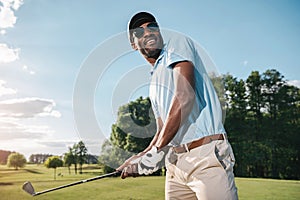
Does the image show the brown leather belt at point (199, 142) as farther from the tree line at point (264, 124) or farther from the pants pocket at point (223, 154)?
the tree line at point (264, 124)

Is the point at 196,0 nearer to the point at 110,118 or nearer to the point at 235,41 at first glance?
the point at 235,41

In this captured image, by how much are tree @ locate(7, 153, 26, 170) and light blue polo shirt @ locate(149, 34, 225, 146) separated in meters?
15.4

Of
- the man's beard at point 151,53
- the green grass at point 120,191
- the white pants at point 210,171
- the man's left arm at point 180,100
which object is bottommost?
the green grass at point 120,191

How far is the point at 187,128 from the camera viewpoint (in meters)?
1.82

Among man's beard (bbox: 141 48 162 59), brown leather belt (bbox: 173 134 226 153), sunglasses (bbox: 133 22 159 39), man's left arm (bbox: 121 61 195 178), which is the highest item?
sunglasses (bbox: 133 22 159 39)

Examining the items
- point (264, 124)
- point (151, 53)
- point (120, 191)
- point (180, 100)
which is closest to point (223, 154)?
point (180, 100)

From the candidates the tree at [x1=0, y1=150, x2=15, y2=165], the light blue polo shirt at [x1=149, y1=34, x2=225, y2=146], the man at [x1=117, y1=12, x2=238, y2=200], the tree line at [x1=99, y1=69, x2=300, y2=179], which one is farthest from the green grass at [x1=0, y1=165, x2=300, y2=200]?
the tree line at [x1=99, y1=69, x2=300, y2=179]

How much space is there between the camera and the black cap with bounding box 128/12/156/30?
2051 millimetres

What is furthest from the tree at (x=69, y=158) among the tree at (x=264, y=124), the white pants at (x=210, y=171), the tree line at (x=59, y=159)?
the white pants at (x=210, y=171)

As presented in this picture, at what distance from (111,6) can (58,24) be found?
327 cm

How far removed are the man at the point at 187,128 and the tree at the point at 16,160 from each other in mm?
15218

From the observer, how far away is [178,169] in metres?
1.89

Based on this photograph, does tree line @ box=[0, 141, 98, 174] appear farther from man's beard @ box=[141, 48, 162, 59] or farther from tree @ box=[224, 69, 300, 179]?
man's beard @ box=[141, 48, 162, 59]

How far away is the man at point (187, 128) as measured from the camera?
68.5 inches
